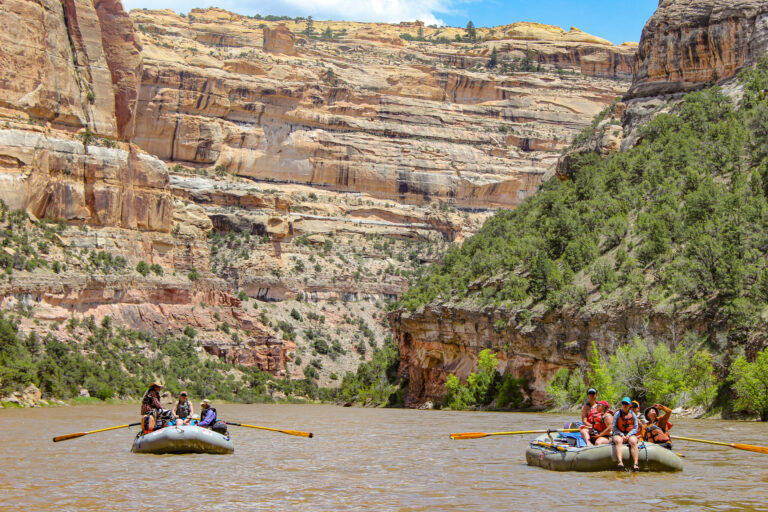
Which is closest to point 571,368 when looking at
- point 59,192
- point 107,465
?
point 107,465

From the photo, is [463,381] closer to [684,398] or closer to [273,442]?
[684,398]

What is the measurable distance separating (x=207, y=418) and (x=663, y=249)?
2994 centimetres

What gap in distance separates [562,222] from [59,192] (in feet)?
147

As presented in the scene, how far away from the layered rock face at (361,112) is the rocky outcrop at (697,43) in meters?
63.1

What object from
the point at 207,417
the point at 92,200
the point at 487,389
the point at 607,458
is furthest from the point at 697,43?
the point at 607,458

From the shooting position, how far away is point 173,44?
480ft

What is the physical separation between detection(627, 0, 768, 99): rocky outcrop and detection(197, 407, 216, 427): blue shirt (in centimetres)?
5220

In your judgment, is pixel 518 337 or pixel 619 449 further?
pixel 518 337

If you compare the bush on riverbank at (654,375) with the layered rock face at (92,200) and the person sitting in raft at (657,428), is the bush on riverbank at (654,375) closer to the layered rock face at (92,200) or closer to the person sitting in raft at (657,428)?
the person sitting in raft at (657,428)

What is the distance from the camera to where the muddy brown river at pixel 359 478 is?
61.5 feet

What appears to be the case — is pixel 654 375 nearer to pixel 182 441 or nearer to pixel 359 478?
pixel 359 478

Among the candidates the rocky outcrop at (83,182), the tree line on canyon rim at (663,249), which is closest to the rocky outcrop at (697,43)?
the tree line on canyon rim at (663,249)

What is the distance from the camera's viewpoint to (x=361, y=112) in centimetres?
14262

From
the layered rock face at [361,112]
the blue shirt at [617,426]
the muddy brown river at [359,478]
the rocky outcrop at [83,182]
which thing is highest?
the layered rock face at [361,112]
